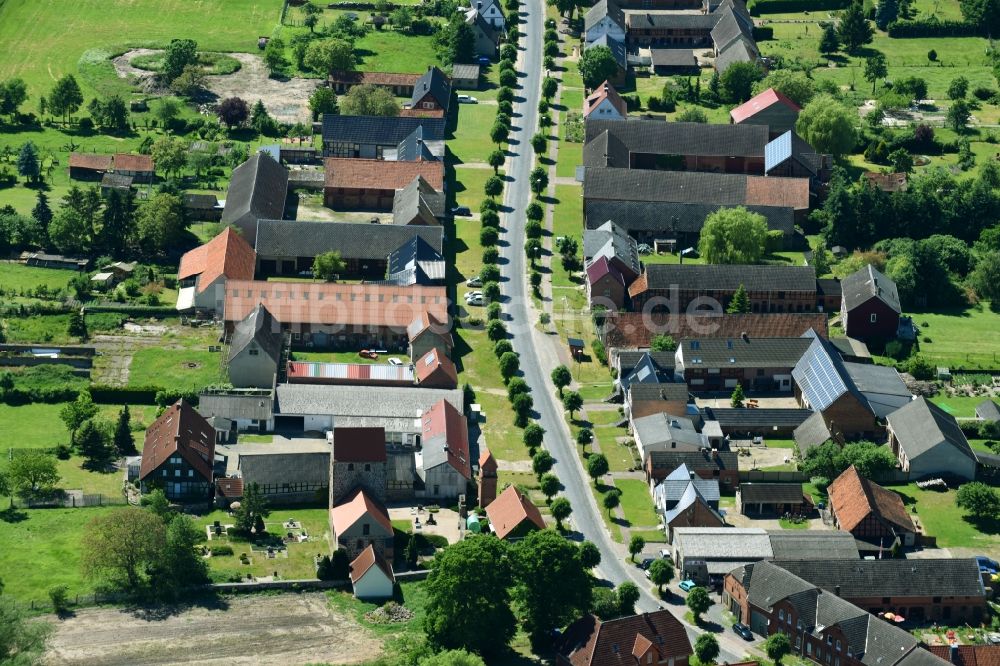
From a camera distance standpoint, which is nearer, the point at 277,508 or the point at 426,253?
the point at 277,508

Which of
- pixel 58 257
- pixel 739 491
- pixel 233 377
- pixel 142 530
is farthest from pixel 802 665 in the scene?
pixel 58 257

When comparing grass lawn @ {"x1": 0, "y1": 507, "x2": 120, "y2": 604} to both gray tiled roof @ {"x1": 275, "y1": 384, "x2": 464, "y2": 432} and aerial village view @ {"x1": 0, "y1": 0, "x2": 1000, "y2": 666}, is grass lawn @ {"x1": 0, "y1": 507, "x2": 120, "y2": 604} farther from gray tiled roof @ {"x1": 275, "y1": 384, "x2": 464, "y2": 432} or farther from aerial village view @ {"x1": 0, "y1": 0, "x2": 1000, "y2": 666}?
gray tiled roof @ {"x1": 275, "y1": 384, "x2": 464, "y2": 432}

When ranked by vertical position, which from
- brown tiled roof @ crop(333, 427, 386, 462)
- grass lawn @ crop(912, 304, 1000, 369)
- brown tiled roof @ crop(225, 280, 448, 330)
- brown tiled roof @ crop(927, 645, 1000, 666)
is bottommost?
grass lawn @ crop(912, 304, 1000, 369)

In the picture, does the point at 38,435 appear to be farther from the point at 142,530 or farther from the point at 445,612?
the point at 445,612

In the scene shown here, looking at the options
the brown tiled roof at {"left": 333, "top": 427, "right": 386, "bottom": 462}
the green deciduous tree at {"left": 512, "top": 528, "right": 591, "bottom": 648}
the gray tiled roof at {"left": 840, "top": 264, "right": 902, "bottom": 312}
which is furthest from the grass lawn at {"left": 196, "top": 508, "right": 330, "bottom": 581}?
the gray tiled roof at {"left": 840, "top": 264, "right": 902, "bottom": 312}

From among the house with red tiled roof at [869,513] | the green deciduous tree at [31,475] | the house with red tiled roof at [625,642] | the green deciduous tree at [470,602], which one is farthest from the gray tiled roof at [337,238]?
the house with red tiled roof at [625,642]

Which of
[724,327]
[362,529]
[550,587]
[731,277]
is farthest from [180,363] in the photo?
[731,277]

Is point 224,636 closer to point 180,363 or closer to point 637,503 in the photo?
point 637,503
